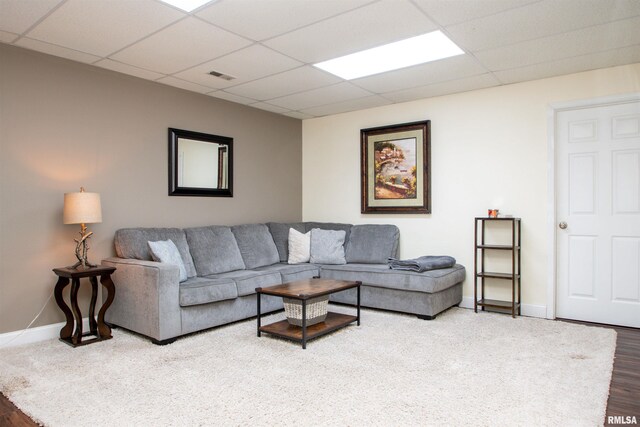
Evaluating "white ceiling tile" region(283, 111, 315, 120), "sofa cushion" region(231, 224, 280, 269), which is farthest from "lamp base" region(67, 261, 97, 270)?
"white ceiling tile" region(283, 111, 315, 120)

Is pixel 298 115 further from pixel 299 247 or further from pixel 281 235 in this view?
pixel 299 247

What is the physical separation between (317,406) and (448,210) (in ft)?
10.4

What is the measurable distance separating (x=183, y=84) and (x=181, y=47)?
3.50 ft

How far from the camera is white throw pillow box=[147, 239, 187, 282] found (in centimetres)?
369

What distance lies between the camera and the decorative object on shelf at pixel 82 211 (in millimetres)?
3396

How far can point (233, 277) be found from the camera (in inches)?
157

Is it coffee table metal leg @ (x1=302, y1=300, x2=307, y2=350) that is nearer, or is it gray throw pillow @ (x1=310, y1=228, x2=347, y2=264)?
coffee table metal leg @ (x1=302, y1=300, x2=307, y2=350)

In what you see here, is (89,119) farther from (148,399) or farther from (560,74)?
(560,74)

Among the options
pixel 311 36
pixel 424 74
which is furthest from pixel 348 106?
pixel 311 36

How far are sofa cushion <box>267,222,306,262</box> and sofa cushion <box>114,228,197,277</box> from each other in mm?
1327

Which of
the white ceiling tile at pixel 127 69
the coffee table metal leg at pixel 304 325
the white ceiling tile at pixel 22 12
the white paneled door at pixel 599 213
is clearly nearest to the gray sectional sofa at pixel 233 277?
the coffee table metal leg at pixel 304 325

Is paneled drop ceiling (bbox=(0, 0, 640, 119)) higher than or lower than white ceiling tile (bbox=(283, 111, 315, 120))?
higher

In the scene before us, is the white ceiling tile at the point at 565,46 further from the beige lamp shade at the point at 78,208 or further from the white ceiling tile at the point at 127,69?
the beige lamp shade at the point at 78,208

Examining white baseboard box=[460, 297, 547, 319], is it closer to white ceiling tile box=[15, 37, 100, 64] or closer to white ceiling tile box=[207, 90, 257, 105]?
white ceiling tile box=[207, 90, 257, 105]
